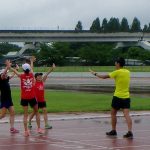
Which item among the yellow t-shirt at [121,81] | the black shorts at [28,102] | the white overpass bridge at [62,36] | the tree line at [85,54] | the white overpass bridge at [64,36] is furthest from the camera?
the white overpass bridge at [64,36]

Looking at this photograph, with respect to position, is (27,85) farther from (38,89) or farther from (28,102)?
(38,89)

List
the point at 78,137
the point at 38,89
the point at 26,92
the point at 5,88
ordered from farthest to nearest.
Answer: the point at 38,89 < the point at 5,88 < the point at 26,92 < the point at 78,137

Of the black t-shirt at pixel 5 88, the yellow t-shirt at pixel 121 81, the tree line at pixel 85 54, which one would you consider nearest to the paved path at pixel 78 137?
the black t-shirt at pixel 5 88

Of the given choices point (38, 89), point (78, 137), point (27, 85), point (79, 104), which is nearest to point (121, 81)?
point (78, 137)

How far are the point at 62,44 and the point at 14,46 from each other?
57.6 meters

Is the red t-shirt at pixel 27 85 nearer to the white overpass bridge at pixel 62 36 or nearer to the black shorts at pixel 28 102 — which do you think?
the black shorts at pixel 28 102

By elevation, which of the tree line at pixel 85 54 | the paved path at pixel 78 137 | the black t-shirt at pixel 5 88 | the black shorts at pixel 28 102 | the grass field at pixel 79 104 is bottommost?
the tree line at pixel 85 54

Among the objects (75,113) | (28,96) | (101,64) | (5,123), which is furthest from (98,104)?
(101,64)

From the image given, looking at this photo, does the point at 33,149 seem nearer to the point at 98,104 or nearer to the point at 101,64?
the point at 98,104

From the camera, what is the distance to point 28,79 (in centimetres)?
→ 1440

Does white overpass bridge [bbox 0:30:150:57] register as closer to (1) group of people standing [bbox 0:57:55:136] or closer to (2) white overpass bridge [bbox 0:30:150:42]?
(2) white overpass bridge [bbox 0:30:150:42]

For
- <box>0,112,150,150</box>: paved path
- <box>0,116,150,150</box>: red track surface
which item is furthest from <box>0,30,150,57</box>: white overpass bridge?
<box>0,116,150,150</box>: red track surface

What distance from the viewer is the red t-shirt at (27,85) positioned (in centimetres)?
1439

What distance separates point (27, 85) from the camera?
14.4 m
